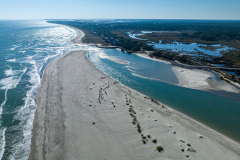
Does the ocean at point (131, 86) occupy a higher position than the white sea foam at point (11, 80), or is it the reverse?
the white sea foam at point (11, 80)

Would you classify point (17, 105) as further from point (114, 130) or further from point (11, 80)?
point (114, 130)

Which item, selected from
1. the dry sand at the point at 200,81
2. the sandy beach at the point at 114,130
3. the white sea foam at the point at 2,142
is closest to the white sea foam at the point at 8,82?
the sandy beach at the point at 114,130

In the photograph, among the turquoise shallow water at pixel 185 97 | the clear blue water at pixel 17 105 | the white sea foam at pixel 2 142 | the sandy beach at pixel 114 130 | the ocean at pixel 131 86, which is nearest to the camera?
the sandy beach at pixel 114 130

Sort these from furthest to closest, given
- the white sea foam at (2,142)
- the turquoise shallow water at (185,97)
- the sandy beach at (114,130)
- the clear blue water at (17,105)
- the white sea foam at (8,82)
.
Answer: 1. the white sea foam at (8,82)
2. the turquoise shallow water at (185,97)
3. the clear blue water at (17,105)
4. the white sea foam at (2,142)
5. the sandy beach at (114,130)

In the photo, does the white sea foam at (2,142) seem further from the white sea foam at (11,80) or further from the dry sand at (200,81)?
the dry sand at (200,81)

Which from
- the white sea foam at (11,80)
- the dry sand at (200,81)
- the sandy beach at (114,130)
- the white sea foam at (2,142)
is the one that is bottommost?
the white sea foam at (2,142)

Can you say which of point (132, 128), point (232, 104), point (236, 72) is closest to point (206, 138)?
point (132, 128)

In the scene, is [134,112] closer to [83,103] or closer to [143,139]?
[143,139]

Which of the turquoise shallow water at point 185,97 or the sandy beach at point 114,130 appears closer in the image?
the sandy beach at point 114,130
